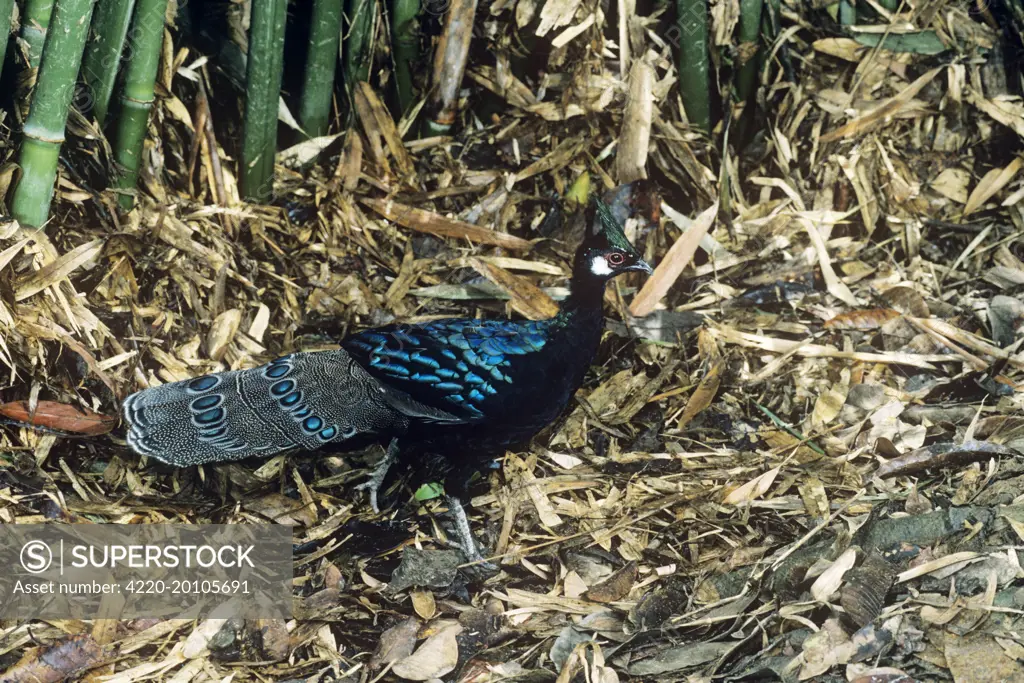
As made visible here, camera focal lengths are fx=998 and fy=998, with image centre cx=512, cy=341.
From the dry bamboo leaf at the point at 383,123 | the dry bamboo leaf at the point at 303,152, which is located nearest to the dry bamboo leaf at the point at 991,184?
the dry bamboo leaf at the point at 383,123

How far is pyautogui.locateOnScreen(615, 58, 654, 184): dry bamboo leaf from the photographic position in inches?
127

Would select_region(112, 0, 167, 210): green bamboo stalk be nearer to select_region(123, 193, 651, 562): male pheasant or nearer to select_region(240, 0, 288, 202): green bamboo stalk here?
select_region(240, 0, 288, 202): green bamboo stalk

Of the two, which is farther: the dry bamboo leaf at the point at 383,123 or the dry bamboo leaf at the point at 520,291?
the dry bamboo leaf at the point at 383,123

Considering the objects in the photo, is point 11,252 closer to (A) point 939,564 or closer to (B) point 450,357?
(B) point 450,357

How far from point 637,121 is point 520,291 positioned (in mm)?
678

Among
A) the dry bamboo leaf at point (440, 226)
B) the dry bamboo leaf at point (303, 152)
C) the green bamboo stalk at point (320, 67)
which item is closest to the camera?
the green bamboo stalk at point (320, 67)

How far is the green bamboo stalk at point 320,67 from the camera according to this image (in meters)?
3.07

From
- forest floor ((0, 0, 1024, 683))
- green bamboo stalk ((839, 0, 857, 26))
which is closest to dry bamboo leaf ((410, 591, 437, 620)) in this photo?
forest floor ((0, 0, 1024, 683))

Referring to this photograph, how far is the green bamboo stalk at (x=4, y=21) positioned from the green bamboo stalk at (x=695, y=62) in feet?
6.43

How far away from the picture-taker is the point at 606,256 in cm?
285

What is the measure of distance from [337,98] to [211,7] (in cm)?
48

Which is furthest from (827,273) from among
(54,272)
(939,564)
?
(54,272)

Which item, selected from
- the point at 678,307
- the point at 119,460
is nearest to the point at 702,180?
the point at 678,307
